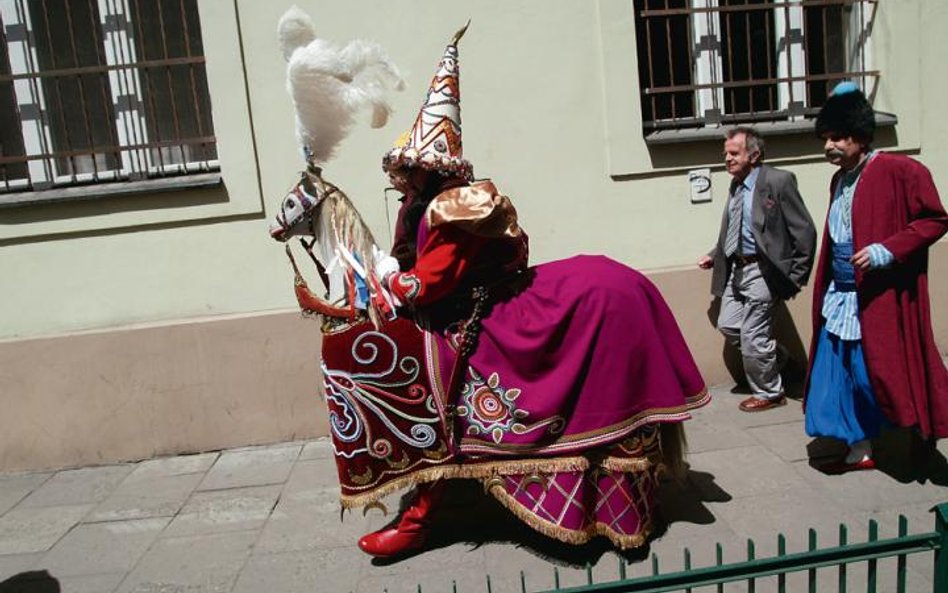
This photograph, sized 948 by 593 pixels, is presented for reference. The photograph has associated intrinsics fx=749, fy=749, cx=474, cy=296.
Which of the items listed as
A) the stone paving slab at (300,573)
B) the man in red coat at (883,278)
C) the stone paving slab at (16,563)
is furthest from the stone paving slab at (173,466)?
the man in red coat at (883,278)

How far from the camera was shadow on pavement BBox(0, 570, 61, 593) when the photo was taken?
3404mm

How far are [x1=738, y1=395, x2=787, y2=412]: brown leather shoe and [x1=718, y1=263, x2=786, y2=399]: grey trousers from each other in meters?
0.03

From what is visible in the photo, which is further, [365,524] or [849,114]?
[365,524]

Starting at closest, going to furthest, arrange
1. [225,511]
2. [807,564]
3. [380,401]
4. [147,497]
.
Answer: [807,564], [380,401], [225,511], [147,497]

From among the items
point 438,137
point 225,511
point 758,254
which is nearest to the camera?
point 438,137

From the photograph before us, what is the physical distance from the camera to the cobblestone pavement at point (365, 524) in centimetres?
321

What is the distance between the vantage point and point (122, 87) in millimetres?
4977

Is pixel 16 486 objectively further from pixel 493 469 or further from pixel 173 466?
pixel 493 469

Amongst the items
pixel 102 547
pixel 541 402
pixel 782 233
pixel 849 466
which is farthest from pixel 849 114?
pixel 102 547

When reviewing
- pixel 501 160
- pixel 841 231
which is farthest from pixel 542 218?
pixel 841 231

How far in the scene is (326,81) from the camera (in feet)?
9.96

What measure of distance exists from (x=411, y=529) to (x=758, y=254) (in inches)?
112

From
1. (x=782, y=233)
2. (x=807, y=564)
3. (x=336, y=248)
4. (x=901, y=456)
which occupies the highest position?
(x=336, y=248)

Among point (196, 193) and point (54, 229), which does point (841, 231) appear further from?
point (54, 229)
